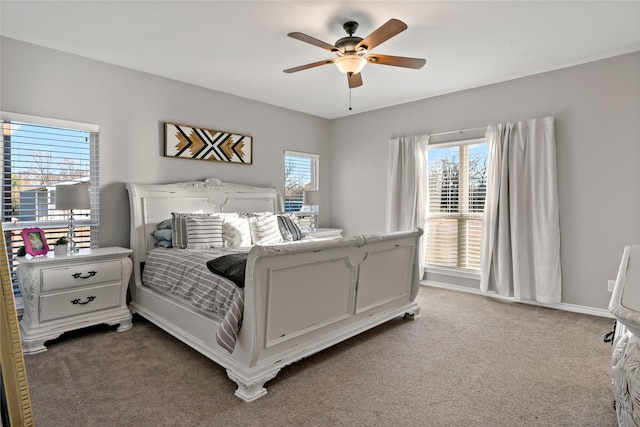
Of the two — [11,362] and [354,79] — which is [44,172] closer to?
[11,362]

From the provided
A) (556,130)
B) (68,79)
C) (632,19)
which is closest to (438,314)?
(556,130)

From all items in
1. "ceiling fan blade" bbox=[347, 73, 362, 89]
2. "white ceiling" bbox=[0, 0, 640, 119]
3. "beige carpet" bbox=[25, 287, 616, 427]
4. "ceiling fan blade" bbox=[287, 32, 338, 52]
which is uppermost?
"white ceiling" bbox=[0, 0, 640, 119]

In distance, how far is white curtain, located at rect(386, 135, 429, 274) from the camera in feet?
15.8

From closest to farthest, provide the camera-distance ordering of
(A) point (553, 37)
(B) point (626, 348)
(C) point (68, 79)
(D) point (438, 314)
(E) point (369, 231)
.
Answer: (B) point (626, 348) < (A) point (553, 37) < (C) point (68, 79) < (D) point (438, 314) < (E) point (369, 231)

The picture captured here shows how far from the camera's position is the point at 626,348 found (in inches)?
46.8

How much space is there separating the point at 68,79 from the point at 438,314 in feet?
14.0

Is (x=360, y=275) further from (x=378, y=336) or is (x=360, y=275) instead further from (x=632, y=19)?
(x=632, y=19)

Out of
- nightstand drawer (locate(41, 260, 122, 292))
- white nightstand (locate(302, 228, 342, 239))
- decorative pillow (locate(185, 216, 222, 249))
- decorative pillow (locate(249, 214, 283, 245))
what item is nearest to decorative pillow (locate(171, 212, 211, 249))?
decorative pillow (locate(185, 216, 222, 249))

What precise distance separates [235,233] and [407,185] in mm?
2494

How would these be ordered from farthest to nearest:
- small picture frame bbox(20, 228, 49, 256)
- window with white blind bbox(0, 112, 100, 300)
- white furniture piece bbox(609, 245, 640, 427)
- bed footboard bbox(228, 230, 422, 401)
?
window with white blind bbox(0, 112, 100, 300), small picture frame bbox(20, 228, 49, 256), bed footboard bbox(228, 230, 422, 401), white furniture piece bbox(609, 245, 640, 427)

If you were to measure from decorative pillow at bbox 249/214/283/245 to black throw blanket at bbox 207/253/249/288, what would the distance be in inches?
53.2

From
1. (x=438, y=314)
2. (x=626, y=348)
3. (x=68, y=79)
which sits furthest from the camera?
(x=438, y=314)

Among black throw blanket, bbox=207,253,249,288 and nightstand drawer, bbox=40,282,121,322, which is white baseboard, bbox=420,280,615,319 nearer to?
black throw blanket, bbox=207,253,249,288

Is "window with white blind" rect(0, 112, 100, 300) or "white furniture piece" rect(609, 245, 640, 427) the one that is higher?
"window with white blind" rect(0, 112, 100, 300)
